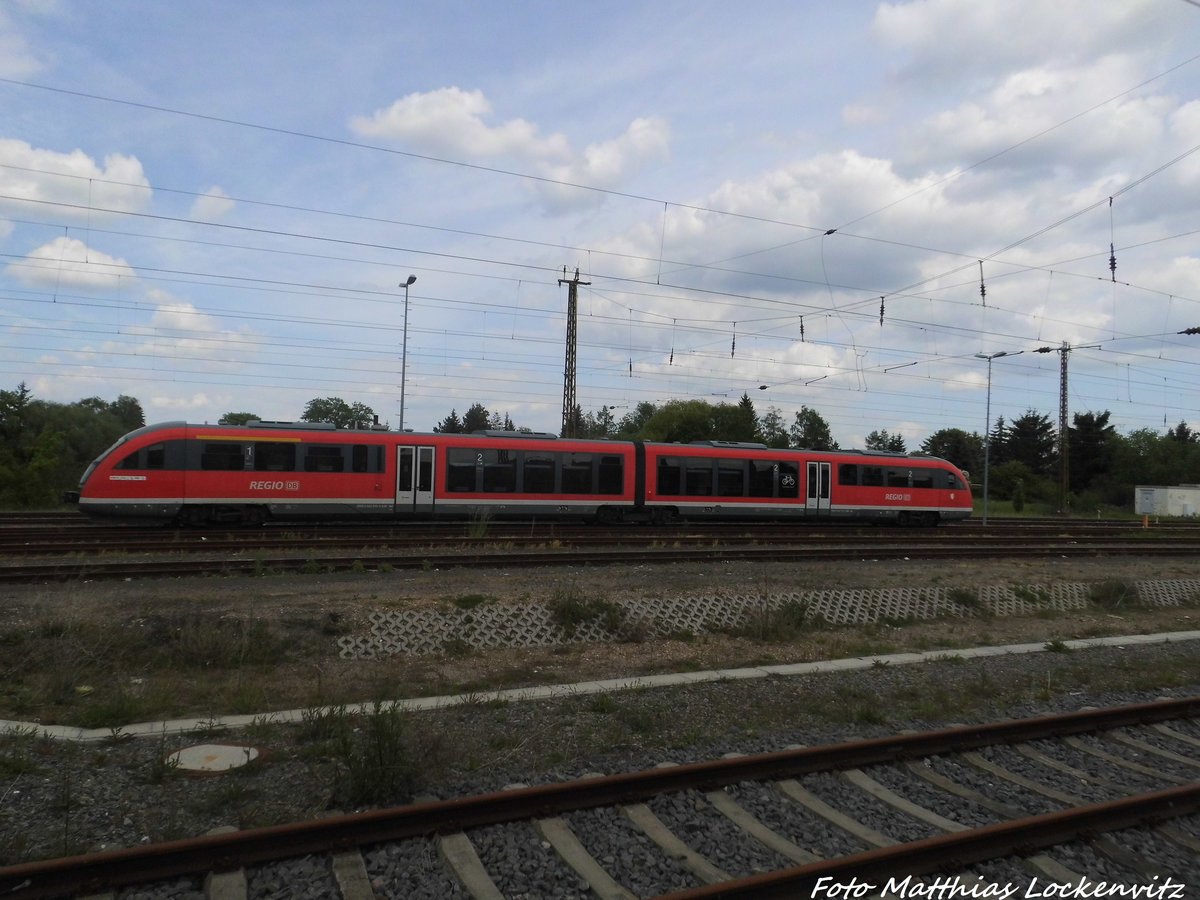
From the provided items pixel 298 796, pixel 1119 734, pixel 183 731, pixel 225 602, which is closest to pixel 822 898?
pixel 298 796

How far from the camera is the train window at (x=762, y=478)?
1054 inches

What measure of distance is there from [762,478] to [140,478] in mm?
17783

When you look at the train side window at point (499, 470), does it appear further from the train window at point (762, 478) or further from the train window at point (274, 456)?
the train window at point (762, 478)

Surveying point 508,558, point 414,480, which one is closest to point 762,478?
point 414,480

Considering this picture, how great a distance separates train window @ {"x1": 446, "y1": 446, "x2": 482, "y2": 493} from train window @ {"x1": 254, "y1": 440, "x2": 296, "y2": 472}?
4.04m

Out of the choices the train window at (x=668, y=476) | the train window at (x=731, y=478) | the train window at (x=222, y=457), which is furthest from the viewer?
the train window at (x=731, y=478)

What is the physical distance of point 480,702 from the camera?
26.0 ft

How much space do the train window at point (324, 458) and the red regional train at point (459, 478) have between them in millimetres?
26

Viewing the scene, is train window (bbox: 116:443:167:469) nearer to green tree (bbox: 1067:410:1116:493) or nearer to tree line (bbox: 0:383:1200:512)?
tree line (bbox: 0:383:1200:512)

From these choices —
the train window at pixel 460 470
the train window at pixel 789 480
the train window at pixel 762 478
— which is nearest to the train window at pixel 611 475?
the train window at pixel 460 470

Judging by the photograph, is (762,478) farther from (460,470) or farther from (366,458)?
(366,458)

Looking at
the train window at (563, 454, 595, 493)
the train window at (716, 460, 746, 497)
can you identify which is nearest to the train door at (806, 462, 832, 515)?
the train window at (716, 460, 746, 497)

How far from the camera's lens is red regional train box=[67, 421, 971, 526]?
20.1m

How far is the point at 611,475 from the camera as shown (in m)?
24.8
